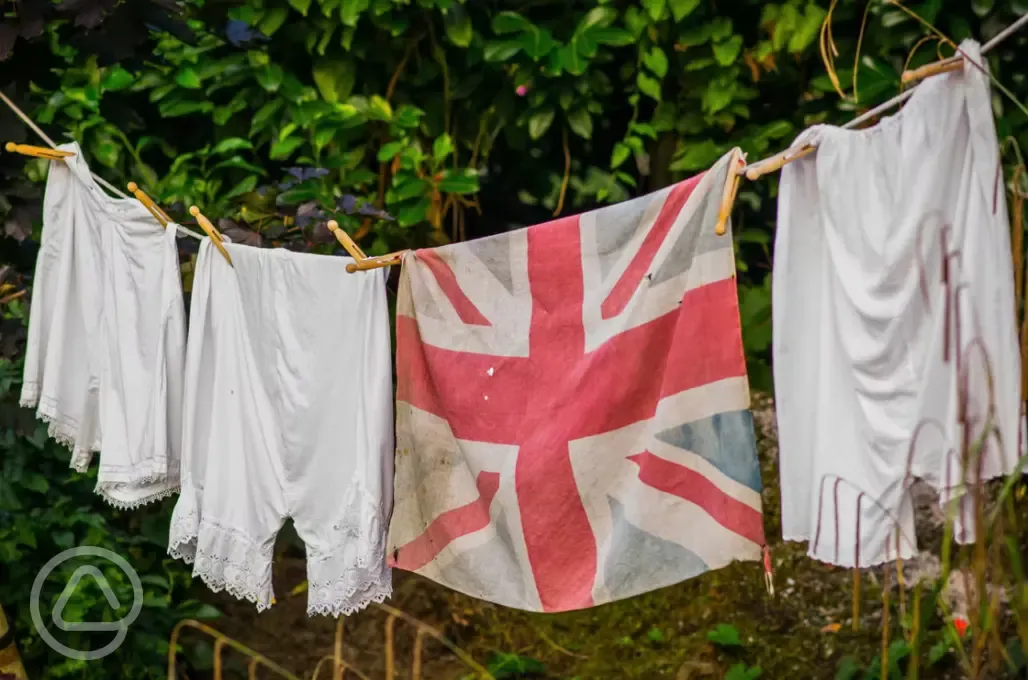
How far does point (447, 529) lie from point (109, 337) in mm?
987

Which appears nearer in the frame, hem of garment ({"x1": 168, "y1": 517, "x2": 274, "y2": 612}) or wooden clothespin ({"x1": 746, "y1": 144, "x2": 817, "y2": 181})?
wooden clothespin ({"x1": 746, "y1": 144, "x2": 817, "y2": 181})

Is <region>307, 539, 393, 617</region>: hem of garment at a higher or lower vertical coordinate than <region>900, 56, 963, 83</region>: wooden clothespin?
lower

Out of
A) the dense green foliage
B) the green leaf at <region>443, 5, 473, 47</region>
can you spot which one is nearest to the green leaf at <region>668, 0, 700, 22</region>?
the dense green foliage

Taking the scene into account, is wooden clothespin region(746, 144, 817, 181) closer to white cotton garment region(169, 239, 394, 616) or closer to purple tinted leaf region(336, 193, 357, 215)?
white cotton garment region(169, 239, 394, 616)

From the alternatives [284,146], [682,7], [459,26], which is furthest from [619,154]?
[284,146]

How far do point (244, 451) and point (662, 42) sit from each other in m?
1.84

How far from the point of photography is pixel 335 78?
359 centimetres

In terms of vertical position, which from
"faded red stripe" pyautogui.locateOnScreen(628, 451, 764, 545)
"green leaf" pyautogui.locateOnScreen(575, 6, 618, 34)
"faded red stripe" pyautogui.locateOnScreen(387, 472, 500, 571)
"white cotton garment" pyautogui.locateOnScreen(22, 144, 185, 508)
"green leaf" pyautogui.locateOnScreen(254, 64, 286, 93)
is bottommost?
"faded red stripe" pyautogui.locateOnScreen(387, 472, 500, 571)

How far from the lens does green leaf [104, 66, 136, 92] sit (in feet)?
11.4

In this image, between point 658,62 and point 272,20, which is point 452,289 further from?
point 272,20

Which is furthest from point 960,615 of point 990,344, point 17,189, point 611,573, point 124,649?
point 17,189

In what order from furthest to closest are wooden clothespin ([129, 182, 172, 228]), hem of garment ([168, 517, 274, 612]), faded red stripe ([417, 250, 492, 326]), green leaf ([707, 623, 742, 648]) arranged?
green leaf ([707, 623, 742, 648]) < wooden clothespin ([129, 182, 172, 228]) < hem of garment ([168, 517, 274, 612]) < faded red stripe ([417, 250, 492, 326])

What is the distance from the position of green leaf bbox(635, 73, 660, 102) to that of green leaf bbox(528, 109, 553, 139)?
11.3 inches

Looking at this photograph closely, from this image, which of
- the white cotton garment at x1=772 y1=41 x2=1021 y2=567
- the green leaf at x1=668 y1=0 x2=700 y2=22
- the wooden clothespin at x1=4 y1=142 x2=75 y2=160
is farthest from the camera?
the green leaf at x1=668 y1=0 x2=700 y2=22
